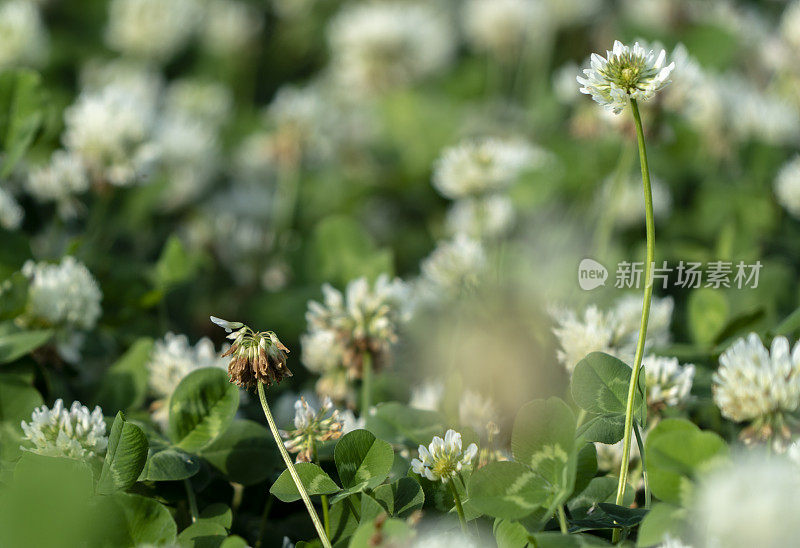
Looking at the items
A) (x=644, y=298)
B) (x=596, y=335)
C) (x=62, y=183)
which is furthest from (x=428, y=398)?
(x=62, y=183)

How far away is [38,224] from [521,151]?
654 mm

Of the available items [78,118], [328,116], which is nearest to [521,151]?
[328,116]

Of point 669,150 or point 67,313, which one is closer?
point 67,313

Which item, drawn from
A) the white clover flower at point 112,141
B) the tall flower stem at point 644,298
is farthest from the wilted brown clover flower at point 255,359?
the white clover flower at point 112,141

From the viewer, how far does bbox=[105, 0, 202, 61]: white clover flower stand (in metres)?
1.67

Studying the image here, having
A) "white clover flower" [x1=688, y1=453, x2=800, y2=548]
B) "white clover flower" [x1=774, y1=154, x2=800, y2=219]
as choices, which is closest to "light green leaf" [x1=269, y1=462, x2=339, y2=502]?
"white clover flower" [x1=688, y1=453, x2=800, y2=548]

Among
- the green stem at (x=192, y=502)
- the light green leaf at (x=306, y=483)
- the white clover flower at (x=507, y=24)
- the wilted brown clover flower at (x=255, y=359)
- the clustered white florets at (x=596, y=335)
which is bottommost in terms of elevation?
the green stem at (x=192, y=502)

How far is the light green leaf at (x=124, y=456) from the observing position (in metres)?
0.56

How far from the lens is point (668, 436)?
49 centimetres

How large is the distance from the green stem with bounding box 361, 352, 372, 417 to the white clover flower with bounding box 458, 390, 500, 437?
3.1 inches

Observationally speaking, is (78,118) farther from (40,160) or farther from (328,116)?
(328,116)

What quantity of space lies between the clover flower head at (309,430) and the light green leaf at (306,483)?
26 mm

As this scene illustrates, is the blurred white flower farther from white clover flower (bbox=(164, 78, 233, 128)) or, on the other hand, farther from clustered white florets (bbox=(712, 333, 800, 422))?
white clover flower (bbox=(164, 78, 233, 128))

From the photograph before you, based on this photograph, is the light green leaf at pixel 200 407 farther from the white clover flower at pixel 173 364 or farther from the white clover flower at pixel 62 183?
the white clover flower at pixel 62 183
